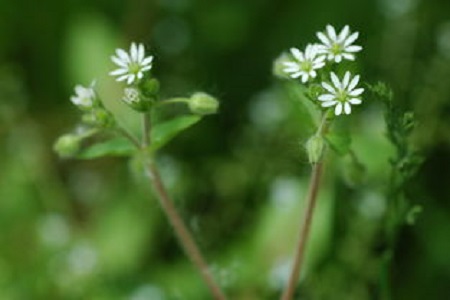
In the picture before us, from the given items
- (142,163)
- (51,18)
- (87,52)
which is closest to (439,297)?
(142,163)

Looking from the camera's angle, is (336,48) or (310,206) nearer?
(336,48)

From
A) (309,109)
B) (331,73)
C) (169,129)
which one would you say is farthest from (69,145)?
(331,73)

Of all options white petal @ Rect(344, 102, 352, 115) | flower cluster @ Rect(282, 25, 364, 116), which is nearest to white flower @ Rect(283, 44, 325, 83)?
flower cluster @ Rect(282, 25, 364, 116)

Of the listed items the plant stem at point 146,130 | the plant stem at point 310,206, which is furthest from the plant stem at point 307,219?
the plant stem at point 146,130

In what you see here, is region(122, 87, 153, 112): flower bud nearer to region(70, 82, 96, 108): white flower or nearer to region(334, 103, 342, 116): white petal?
region(70, 82, 96, 108): white flower

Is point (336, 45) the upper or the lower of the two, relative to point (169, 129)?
lower

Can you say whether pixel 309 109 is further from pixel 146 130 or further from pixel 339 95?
pixel 146 130

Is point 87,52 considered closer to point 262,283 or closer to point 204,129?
point 204,129
